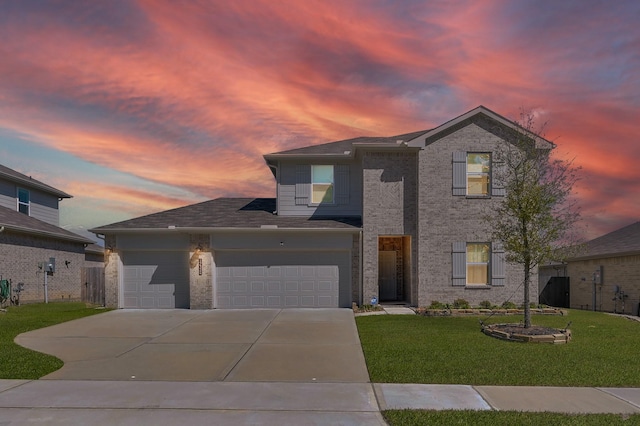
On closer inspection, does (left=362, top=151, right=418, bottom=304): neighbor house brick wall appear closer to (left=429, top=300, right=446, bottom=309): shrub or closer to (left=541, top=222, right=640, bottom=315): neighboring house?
(left=429, top=300, right=446, bottom=309): shrub

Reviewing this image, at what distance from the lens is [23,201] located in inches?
990

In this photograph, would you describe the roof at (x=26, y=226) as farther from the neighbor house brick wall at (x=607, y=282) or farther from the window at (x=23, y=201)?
the neighbor house brick wall at (x=607, y=282)

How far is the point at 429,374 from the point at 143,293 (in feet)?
43.1

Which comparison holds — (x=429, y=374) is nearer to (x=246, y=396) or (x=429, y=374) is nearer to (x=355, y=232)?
(x=246, y=396)

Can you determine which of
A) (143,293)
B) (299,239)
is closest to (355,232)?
(299,239)

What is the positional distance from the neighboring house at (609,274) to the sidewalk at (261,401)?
14.1 m

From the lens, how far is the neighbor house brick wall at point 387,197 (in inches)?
655

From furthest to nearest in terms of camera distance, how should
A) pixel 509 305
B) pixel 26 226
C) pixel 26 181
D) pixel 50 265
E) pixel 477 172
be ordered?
pixel 26 181, pixel 50 265, pixel 26 226, pixel 477 172, pixel 509 305

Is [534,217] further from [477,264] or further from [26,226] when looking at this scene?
[26,226]

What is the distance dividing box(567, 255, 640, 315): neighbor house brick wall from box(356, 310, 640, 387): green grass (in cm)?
678

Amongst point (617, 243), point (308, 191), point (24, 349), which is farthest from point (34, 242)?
point (617, 243)

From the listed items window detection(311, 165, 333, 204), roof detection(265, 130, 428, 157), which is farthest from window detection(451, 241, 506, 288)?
window detection(311, 165, 333, 204)

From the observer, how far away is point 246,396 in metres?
6.33

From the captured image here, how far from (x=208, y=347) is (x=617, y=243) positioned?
20.9 metres
